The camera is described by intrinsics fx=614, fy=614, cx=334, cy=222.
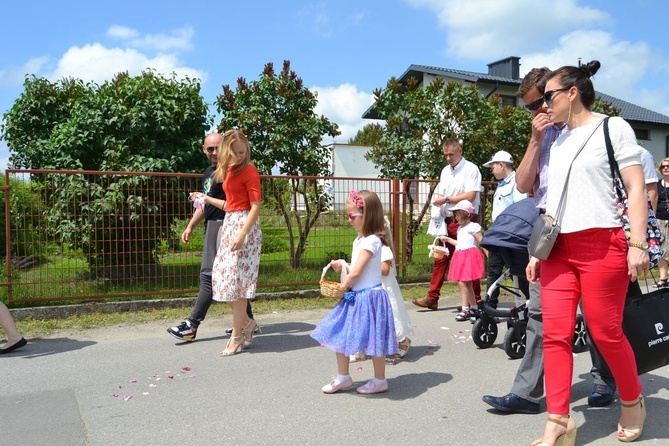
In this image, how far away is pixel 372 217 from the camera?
14.9 feet

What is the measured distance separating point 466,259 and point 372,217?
2.81 metres

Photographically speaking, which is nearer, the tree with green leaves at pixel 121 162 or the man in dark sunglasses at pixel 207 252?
the man in dark sunglasses at pixel 207 252

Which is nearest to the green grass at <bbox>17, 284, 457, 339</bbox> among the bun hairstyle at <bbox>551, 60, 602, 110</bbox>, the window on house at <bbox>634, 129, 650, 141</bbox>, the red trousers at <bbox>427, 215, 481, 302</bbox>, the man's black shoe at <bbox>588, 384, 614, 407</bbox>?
the red trousers at <bbox>427, 215, 481, 302</bbox>

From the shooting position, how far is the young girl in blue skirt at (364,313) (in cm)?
429

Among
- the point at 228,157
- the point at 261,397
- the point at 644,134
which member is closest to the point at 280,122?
the point at 228,157

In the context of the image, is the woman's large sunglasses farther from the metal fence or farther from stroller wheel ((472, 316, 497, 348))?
the metal fence

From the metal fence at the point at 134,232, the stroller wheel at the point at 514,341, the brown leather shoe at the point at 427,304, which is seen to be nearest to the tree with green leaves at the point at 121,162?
the metal fence at the point at 134,232

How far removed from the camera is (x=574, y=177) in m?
3.32

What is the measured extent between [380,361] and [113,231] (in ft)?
15.7

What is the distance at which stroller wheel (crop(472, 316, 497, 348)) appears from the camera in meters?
5.77

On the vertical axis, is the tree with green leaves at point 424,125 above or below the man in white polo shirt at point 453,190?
above

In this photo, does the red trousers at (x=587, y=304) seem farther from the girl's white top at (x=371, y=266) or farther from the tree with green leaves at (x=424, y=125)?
the tree with green leaves at (x=424, y=125)

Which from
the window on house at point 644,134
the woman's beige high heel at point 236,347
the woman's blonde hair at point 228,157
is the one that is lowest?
the woman's beige high heel at point 236,347

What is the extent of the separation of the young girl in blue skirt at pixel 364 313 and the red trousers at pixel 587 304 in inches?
50.2
